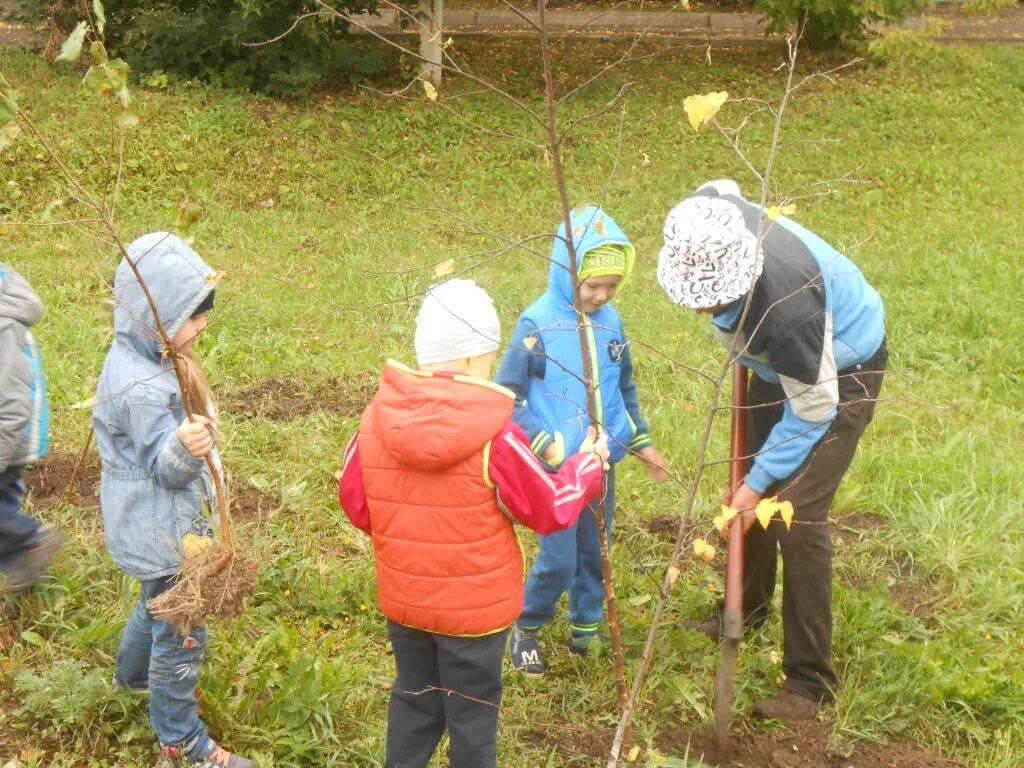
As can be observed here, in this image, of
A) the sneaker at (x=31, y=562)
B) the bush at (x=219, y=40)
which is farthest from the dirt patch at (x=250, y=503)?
the bush at (x=219, y=40)

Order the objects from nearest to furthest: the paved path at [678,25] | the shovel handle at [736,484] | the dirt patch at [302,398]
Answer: the shovel handle at [736,484]
the dirt patch at [302,398]
the paved path at [678,25]

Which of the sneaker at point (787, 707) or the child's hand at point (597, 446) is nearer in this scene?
the child's hand at point (597, 446)

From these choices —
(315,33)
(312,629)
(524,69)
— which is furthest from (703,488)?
(524,69)

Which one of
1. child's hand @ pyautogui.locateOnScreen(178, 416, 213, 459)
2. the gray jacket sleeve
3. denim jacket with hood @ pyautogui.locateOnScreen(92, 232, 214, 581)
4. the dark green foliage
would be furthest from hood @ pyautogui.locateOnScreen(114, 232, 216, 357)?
the dark green foliage

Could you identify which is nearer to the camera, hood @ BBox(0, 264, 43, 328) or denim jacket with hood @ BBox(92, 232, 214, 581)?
denim jacket with hood @ BBox(92, 232, 214, 581)

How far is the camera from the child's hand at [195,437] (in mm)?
2635

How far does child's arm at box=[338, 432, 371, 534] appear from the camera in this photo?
2.75 metres

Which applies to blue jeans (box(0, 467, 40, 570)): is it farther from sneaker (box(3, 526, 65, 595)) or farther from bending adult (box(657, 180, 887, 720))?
bending adult (box(657, 180, 887, 720))

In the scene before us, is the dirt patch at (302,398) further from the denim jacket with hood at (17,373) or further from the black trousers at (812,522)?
the black trousers at (812,522)

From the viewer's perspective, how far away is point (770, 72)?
43.5ft

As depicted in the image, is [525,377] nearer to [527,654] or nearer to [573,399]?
[573,399]

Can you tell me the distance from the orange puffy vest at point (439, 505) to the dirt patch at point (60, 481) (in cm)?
230

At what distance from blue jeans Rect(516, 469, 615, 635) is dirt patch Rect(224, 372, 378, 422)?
6.93 ft

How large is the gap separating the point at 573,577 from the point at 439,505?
1194mm
